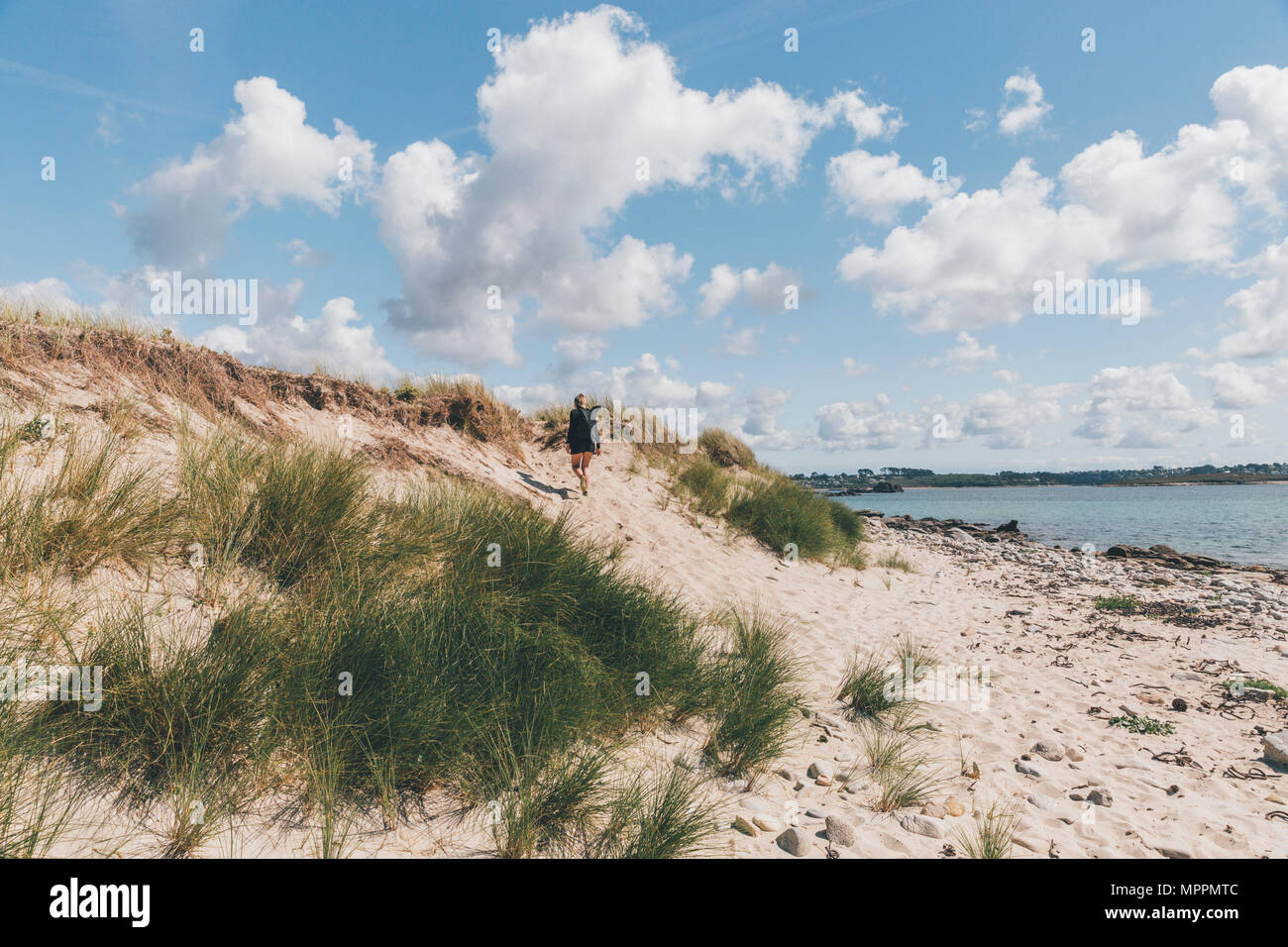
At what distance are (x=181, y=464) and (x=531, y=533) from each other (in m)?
3.66

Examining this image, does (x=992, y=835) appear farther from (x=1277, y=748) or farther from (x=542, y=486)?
(x=542, y=486)

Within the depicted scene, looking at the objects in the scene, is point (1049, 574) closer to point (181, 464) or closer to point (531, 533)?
point (531, 533)

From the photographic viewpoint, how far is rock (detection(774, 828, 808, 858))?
11.1ft

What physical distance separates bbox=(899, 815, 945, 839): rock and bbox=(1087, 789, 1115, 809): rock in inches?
54.9

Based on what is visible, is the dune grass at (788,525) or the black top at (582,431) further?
the dune grass at (788,525)

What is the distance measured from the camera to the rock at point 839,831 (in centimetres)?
355

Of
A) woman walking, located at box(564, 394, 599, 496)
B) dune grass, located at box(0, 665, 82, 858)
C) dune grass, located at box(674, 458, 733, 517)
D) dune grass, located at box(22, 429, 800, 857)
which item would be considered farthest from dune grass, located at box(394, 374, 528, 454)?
dune grass, located at box(0, 665, 82, 858)

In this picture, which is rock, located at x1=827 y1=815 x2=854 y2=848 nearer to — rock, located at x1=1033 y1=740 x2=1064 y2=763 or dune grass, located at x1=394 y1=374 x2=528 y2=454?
rock, located at x1=1033 y1=740 x2=1064 y2=763

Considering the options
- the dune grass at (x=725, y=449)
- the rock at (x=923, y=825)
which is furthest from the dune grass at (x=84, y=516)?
the dune grass at (x=725, y=449)

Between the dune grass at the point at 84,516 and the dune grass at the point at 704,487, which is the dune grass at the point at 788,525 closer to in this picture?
the dune grass at the point at 704,487

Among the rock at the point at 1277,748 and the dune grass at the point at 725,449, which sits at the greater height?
the dune grass at the point at 725,449

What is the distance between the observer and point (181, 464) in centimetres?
602

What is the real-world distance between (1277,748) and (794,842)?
4746 millimetres

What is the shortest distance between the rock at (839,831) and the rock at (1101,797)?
6.75 feet
